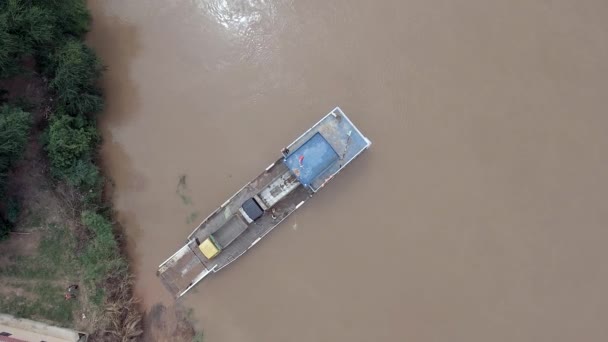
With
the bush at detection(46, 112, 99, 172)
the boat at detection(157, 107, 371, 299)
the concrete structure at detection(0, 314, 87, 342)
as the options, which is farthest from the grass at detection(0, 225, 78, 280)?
the boat at detection(157, 107, 371, 299)

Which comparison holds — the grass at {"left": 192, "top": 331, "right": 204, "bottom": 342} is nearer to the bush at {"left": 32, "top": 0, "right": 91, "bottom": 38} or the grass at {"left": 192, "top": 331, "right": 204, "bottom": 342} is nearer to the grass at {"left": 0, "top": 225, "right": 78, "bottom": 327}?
the grass at {"left": 0, "top": 225, "right": 78, "bottom": 327}

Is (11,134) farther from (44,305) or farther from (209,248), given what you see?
(209,248)

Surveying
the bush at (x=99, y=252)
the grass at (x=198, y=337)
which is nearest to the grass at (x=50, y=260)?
the bush at (x=99, y=252)

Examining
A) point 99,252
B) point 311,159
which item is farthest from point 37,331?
point 311,159

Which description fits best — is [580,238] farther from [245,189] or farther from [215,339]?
[215,339]

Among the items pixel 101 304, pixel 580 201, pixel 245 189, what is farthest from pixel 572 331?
pixel 101 304

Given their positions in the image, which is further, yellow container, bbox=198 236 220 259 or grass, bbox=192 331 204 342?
grass, bbox=192 331 204 342

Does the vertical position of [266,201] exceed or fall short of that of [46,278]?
it falls short
